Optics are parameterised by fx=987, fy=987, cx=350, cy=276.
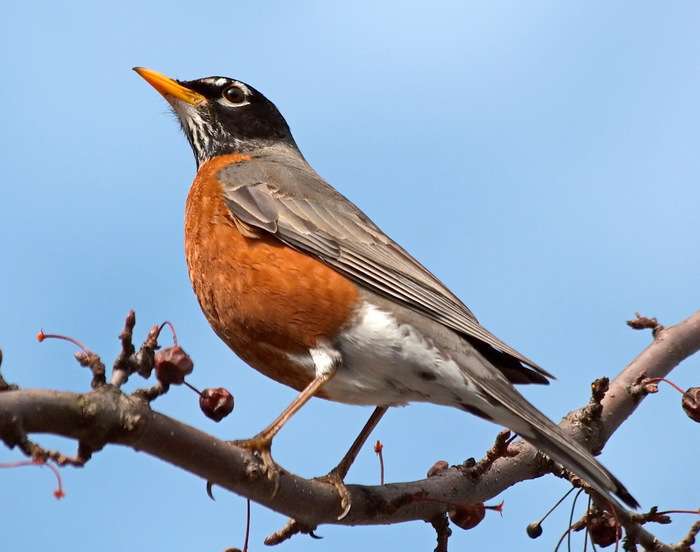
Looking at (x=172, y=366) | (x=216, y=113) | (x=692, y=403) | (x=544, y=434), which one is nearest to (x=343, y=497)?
(x=544, y=434)

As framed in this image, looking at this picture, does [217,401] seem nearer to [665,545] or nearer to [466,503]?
[466,503]

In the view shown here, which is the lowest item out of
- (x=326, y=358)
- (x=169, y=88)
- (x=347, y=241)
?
(x=326, y=358)

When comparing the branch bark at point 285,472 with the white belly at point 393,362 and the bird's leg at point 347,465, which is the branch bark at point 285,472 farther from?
the white belly at point 393,362

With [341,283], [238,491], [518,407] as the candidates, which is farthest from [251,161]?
[238,491]

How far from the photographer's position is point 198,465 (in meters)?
2.45

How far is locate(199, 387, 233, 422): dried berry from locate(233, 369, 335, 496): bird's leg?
133 millimetres

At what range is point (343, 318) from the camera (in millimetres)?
3865

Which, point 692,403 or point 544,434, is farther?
point 692,403

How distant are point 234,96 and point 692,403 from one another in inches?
132

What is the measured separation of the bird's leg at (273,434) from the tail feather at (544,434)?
592 mm

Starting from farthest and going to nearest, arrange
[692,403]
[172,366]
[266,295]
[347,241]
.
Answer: [347,241] → [266,295] → [692,403] → [172,366]

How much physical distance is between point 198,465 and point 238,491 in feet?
0.87

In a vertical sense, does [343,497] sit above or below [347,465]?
below

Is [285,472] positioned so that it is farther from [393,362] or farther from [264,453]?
[393,362]
